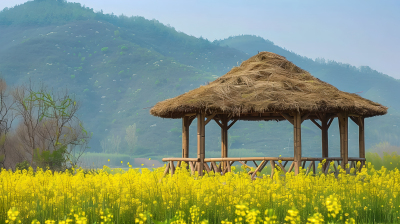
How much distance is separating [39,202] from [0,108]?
15789mm

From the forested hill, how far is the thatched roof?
6585 cm

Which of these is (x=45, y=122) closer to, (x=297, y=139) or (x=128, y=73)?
(x=297, y=139)

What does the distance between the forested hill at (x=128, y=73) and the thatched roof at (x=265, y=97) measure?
65.9 meters

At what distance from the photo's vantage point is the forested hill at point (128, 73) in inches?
3344

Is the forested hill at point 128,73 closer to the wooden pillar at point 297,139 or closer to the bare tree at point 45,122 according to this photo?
the bare tree at point 45,122

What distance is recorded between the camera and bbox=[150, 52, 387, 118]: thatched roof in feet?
41.9

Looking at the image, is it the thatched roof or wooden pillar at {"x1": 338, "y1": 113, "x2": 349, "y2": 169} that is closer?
the thatched roof

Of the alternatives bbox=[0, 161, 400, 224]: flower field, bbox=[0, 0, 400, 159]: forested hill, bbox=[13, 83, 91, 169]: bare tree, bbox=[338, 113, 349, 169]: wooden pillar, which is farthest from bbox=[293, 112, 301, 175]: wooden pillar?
bbox=[0, 0, 400, 159]: forested hill

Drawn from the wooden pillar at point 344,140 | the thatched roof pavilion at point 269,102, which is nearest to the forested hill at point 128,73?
the thatched roof pavilion at point 269,102

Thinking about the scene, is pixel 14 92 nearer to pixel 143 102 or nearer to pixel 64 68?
pixel 143 102

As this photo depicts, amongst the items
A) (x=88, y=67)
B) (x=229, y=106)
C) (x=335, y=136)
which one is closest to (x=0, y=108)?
(x=229, y=106)

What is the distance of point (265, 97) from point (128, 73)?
90859 millimetres

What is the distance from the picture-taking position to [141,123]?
85.2 metres

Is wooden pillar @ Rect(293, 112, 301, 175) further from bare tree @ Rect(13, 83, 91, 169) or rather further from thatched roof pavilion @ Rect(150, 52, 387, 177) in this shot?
bare tree @ Rect(13, 83, 91, 169)
